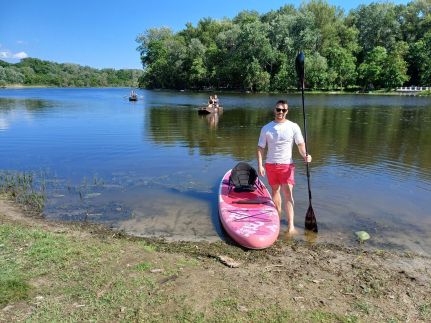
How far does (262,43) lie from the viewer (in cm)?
6981

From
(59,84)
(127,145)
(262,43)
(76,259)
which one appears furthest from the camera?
(59,84)

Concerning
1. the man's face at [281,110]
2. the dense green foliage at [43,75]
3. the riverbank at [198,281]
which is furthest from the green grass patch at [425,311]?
the dense green foliage at [43,75]

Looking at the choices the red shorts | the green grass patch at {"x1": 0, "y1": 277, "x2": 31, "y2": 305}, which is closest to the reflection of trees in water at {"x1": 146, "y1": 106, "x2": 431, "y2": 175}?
the red shorts

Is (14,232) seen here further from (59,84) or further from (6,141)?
(59,84)

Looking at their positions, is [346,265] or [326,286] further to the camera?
[346,265]

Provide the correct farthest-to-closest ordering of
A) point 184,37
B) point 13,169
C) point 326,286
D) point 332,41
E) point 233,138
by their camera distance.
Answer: point 184,37 → point 332,41 → point 233,138 → point 13,169 → point 326,286

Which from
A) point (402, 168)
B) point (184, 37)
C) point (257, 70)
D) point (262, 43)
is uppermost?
point (184, 37)

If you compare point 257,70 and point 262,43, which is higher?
point 262,43

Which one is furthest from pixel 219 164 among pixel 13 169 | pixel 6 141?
pixel 6 141

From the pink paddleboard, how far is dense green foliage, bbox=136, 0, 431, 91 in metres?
63.0

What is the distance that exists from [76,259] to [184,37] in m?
111

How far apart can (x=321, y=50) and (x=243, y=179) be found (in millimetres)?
74473

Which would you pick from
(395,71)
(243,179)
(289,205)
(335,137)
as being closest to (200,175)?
(243,179)

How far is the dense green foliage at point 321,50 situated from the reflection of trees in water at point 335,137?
1765 inches
